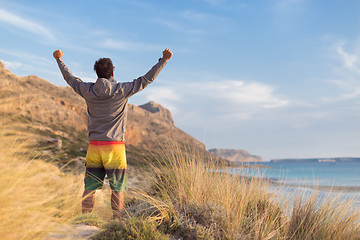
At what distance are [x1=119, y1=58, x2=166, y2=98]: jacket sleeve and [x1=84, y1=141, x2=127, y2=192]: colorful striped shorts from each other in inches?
27.5

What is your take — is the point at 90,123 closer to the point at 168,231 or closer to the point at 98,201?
the point at 168,231

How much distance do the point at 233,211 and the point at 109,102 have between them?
2284 mm

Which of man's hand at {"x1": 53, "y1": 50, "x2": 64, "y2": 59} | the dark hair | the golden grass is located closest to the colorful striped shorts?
the golden grass

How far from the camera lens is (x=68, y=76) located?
4602mm

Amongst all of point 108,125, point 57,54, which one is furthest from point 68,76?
point 108,125

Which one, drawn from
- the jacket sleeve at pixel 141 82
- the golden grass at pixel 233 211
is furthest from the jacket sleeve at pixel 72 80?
the golden grass at pixel 233 211

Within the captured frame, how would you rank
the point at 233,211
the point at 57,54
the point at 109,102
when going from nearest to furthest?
1. the point at 109,102
2. the point at 233,211
3. the point at 57,54

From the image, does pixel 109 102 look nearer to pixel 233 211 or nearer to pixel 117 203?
pixel 117 203

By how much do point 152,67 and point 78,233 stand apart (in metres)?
2.36

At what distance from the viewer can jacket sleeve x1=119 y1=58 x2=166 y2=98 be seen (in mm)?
4246

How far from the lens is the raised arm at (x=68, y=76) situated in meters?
4.40

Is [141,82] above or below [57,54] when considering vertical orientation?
below

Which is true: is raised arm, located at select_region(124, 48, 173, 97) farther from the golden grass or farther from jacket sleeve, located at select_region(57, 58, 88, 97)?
the golden grass

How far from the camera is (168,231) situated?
4.00 m
